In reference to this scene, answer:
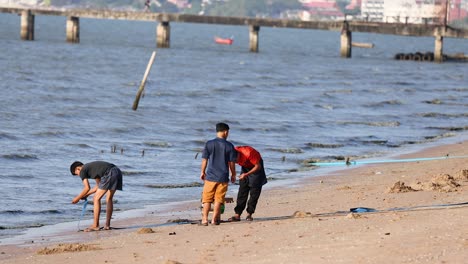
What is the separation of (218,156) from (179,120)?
1913 cm

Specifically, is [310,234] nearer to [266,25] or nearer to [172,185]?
[172,185]

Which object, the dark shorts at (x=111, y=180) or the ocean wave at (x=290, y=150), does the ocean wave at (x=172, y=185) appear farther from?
the ocean wave at (x=290, y=150)

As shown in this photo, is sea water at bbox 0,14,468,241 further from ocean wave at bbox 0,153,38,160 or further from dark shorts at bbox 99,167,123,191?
dark shorts at bbox 99,167,123,191

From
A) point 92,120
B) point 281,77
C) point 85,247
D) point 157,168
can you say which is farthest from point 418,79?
point 85,247

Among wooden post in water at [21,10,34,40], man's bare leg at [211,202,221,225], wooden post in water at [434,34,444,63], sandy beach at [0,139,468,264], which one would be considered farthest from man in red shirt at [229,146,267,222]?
wooden post in water at [21,10,34,40]

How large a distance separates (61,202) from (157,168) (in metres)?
4.79

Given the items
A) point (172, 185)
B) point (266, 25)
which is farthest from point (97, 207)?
point (266, 25)

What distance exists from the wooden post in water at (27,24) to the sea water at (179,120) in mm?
12732

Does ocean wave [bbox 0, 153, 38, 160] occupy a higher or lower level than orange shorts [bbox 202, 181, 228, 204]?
lower

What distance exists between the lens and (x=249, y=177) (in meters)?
13.3

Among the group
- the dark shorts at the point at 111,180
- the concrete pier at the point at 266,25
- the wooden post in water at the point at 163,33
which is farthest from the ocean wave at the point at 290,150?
the wooden post in water at the point at 163,33

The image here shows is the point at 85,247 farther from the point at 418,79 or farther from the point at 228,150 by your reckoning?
the point at 418,79

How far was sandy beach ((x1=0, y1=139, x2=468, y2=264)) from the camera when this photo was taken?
10.1m

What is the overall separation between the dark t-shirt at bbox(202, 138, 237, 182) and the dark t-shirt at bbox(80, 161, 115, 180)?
135 cm
